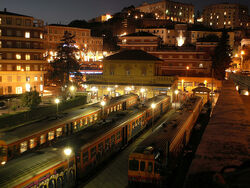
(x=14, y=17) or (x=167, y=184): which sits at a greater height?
(x=14, y=17)

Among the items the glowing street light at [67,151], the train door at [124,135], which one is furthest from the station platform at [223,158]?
the train door at [124,135]

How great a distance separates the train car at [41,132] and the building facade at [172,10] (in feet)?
398

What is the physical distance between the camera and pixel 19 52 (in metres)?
50.0

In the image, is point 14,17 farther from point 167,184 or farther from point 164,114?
point 167,184

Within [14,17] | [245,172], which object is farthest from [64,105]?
[245,172]

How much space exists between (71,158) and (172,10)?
137 m

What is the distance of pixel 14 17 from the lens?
48500 millimetres

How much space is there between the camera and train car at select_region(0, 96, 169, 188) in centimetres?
976

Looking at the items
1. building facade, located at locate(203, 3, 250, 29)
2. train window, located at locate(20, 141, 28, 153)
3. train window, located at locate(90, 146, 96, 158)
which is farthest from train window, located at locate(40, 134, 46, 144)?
building facade, located at locate(203, 3, 250, 29)

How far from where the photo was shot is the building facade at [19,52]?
48094 mm

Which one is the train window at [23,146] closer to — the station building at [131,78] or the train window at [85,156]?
the train window at [85,156]

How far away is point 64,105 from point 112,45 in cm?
7240

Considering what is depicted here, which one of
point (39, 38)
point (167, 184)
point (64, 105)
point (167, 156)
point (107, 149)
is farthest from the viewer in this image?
point (39, 38)

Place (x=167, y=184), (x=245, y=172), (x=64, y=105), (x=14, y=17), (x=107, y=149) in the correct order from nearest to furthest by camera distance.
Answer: (x=245, y=172) < (x=167, y=184) < (x=107, y=149) < (x=64, y=105) < (x=14, y=17)
